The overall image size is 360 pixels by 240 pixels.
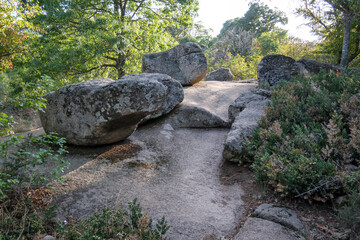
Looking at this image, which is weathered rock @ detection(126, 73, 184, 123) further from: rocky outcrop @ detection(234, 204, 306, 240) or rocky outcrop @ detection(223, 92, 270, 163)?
rocky outcrop @ detection(234, 204, 306, 240)

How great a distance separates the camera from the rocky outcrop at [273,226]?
2596mm

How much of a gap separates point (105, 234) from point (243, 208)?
200 cm

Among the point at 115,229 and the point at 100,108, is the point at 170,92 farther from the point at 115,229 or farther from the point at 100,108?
the point at 115,229

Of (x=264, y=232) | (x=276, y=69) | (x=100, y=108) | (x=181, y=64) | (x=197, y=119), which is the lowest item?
(x=264, y=232)

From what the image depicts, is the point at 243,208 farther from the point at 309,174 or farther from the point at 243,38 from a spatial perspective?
the point at 243,38

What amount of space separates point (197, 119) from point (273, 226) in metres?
4.58

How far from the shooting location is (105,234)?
2510 millimetres

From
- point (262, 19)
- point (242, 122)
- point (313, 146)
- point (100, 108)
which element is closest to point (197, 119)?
point (242, 122)

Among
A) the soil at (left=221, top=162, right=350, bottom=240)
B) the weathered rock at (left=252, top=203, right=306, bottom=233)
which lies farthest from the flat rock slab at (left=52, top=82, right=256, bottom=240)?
the weathered rock at (left=252, top=203, right=306, bottom=233)

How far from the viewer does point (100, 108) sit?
460 cm

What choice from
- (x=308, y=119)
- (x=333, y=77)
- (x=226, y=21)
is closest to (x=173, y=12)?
(x=333, y=77)

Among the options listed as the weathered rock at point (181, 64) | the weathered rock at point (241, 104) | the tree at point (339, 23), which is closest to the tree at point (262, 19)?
the tree at point (339, 23)

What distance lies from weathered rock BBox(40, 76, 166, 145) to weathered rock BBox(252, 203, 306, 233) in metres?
2.76

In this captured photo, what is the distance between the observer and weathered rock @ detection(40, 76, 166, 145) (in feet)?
14.9
